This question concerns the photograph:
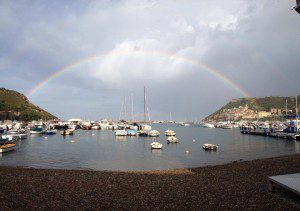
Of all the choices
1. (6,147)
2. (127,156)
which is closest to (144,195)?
(127,156)

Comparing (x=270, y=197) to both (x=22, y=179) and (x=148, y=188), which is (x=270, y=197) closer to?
(x=148, y=188)

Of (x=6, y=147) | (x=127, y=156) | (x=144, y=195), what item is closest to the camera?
(x=144, y=195)

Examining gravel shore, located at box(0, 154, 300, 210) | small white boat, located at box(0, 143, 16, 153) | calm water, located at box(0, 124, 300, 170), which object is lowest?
calm water, located at box(0, 124, 300, 170)

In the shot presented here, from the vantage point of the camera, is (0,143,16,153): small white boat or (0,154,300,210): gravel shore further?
(0,143,16,153): small white boat

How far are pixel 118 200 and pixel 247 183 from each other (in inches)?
359

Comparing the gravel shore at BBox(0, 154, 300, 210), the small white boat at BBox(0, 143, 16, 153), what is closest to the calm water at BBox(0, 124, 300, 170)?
the small white boat at BBox(0, 143, 16, 153)

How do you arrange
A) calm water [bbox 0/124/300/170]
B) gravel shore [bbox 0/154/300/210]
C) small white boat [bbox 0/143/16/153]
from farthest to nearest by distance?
small white boat [bbox 0/143/16/153], calm water [bbox 0/124/300/170], gravel shore [bbox 0/154/300/210]

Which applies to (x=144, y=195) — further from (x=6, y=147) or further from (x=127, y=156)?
(x=6, y=147)

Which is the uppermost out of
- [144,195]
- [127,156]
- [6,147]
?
[144,195]

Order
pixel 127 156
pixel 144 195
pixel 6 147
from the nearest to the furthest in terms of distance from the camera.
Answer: pixel 144 195 → pixel 127 156 → pixel 6 147

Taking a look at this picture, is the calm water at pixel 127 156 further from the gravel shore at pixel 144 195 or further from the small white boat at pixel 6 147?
the gravel shore at pixel 144 195

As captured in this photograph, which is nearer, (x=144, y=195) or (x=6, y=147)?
(x=144, y=195)

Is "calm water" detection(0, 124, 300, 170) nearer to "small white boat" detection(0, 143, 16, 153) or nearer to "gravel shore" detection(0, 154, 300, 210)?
"small white boat" detection(0, 143, 16, 153)

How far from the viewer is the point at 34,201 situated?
48.2ft
